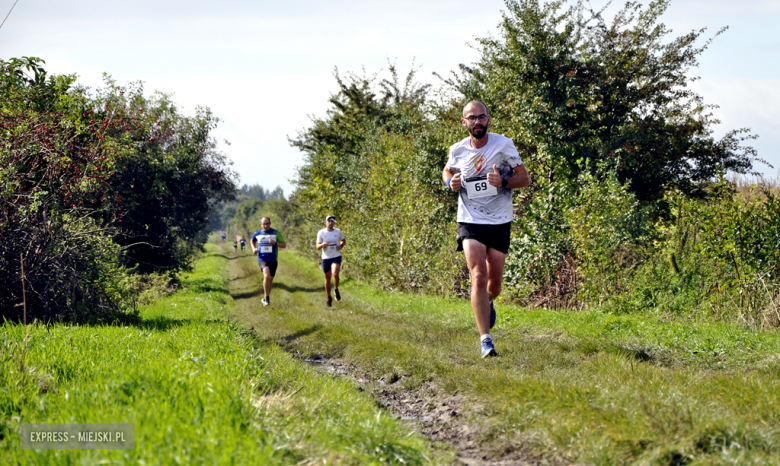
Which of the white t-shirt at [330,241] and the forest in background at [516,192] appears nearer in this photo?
the forest in background at [516,192]

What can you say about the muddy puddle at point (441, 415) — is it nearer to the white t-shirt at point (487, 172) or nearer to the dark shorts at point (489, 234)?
the dark shorts at point (489, 234)

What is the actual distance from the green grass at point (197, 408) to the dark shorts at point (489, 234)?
2.07 meters

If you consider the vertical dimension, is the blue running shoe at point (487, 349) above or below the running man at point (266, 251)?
below

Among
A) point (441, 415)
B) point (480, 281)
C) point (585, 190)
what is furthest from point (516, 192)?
point (441, 415)

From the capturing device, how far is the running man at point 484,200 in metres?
5.80

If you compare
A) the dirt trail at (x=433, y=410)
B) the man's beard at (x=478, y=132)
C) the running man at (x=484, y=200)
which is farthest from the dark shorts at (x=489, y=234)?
the dirt trail at (x=433, y=410)

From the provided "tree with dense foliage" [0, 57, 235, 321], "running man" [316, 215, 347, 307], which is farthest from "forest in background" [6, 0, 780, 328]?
"running man" [316, 215, 347, 307]

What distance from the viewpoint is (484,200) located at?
19.2 ft

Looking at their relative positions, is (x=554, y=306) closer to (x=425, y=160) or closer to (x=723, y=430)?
(x=425, y=160)

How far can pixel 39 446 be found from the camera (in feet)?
8.96

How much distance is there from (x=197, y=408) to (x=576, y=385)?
2430 mm

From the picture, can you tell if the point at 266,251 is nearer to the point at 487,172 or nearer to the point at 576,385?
the point at 487,172

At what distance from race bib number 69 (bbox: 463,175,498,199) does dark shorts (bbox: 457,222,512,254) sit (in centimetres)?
31

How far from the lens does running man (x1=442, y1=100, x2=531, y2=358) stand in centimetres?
580
